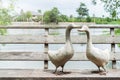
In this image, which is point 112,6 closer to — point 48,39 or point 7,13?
point 7,13

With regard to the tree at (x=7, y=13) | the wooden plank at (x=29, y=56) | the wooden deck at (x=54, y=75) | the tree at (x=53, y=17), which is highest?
the tree at (x=7, y=13)

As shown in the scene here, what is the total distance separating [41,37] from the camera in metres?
3.27

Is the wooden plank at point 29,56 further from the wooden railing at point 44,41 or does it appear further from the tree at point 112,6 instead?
the tree at point 112,6

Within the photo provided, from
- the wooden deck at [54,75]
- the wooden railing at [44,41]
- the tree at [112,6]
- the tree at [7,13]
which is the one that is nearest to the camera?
the wooden deck at [54,75]

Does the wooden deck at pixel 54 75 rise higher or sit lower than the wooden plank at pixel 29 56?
higher

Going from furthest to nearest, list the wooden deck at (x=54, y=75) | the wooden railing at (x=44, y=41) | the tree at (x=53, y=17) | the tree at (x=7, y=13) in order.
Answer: the tree at (x=53, y=17), the tree at (x=7, y=13), the wooden railing at (x=44, y=41), the wooden deck at (x=54, y=75)

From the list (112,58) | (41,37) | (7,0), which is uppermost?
(7,0)

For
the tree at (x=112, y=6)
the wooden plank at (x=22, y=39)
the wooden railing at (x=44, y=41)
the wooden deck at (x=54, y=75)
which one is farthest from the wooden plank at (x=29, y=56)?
the tree at (x=112, y=6)

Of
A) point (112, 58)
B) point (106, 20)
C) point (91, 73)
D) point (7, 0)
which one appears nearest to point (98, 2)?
point (106, 20)

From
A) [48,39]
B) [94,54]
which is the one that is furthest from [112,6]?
[94,54]

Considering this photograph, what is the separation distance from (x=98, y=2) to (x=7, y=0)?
229 cm

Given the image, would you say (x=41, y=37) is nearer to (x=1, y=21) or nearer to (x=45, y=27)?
(x=45, y=27)

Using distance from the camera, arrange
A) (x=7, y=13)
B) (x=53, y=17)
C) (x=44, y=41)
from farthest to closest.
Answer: (x=53, y=17) < (x=7, y=13) < (x=44, y=41)

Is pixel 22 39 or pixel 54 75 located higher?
pixel 22 39
